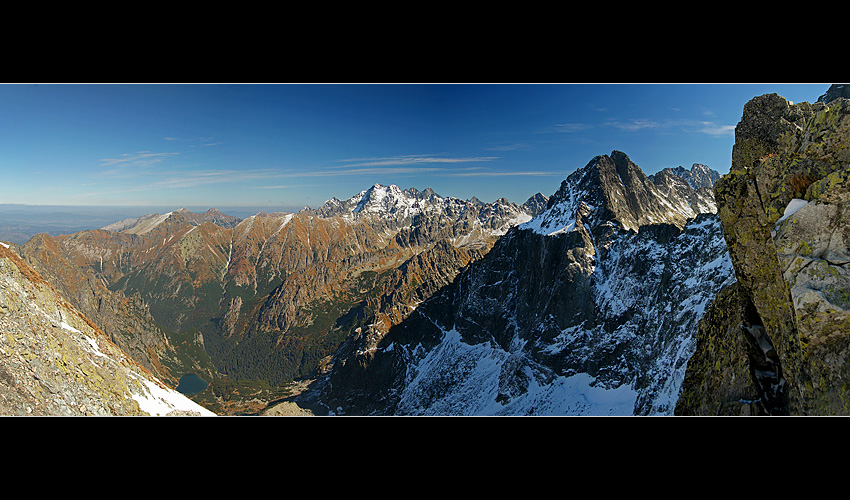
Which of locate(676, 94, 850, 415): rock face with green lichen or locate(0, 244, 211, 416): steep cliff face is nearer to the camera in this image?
locate(676, 94, 850, 415): rock face with green lichen

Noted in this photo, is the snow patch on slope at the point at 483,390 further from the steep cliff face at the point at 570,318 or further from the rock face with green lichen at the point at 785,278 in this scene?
the rock face with green lichen at the point at 785,278

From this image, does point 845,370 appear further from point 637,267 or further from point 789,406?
point 637,267

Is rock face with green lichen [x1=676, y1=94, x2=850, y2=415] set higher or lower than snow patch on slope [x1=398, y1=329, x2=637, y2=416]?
higher

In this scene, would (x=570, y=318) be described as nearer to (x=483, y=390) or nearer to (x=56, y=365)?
(x=483, y=390)

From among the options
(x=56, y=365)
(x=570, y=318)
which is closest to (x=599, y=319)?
(x=570, y=318)

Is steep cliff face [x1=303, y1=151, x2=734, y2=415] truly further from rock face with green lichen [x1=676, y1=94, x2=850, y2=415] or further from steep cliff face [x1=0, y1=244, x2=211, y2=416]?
steep cliff face [x1=0, y1=244, x2=211, y2=416]

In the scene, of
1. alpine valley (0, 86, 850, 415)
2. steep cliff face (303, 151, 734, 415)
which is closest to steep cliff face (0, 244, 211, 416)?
alpine valley (0, 86, 850, 415)

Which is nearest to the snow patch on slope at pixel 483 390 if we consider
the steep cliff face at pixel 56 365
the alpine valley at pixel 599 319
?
the alpine valley at pixel 599 319
